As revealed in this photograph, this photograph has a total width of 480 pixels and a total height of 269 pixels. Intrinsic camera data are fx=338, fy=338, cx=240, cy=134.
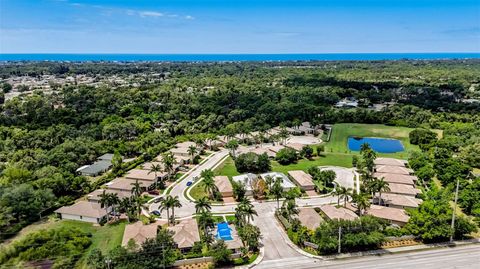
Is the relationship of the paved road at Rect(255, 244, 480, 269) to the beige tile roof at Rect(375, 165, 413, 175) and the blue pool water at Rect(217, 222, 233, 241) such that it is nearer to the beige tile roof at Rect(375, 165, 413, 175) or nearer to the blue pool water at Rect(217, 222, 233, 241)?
the blue pool water at Rect(217, 222, 233, 241)

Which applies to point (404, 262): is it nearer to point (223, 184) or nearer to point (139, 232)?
point (223, 184)

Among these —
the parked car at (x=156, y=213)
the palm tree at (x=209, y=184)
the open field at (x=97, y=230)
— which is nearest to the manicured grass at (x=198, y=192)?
the palm tree at (x=209, y=184)

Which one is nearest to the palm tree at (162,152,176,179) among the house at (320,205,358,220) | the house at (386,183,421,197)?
the house at (320,205,358,220)

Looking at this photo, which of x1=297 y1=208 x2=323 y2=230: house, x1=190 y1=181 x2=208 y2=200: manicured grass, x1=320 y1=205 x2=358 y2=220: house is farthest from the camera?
x1=190 y1=181 x2=208 y2=200: manicured grass

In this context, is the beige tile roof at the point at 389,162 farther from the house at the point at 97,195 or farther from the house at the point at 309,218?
the house at the point at 97,195

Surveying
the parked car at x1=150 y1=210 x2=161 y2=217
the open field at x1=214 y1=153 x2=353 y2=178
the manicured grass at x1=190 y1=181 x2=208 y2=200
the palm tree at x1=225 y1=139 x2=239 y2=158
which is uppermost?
the palm tree at x1=225 y1=139 x2=239 y2=158
